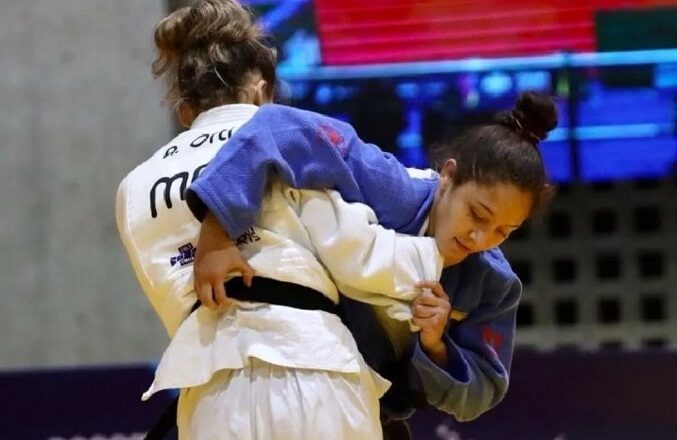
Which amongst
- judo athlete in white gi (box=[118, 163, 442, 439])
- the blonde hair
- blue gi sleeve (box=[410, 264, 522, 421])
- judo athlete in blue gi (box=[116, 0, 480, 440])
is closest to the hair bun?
the blonde hair

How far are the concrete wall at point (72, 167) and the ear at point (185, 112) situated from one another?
2522 mm

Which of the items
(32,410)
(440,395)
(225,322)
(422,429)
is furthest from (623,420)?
(225,322)

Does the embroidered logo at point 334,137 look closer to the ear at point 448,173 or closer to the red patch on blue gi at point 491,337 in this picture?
the ear at point 448,173

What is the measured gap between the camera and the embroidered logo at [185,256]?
5.01ft

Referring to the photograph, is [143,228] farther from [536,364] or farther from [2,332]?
[2,332]

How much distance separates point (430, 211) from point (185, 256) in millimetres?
313

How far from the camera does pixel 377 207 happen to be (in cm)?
154

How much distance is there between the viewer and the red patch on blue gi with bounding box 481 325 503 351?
1.63m

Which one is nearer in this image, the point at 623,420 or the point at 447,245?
the point at 447,245

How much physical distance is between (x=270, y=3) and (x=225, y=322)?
2.87 m

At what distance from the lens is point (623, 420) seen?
3.26 meters

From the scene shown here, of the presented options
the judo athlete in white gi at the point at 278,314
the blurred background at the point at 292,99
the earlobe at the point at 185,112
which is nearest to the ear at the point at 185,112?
the earlobe at the point at 185,112

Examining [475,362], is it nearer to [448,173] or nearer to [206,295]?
[448,173]

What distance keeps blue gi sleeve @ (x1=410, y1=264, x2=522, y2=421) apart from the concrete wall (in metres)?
2.63
